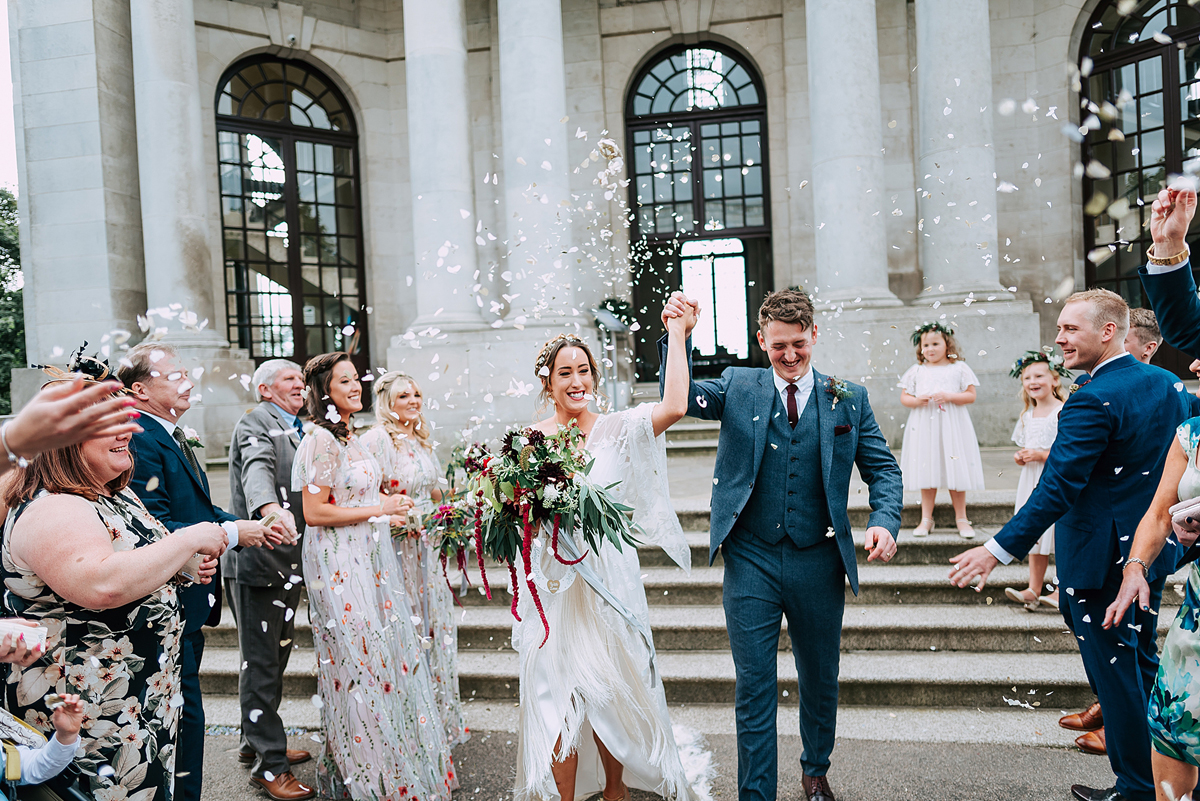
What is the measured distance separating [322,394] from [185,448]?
68 centimetres

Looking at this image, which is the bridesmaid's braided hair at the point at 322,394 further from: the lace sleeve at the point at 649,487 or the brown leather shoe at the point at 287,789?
the brown leather shoe at the point at 287,789

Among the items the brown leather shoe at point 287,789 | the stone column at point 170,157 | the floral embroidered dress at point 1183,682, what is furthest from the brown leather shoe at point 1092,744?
the stone column at point 170,157

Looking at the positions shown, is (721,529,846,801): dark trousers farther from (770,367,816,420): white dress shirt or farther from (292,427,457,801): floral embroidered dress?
(292,427,457,801): floral embroidered dress

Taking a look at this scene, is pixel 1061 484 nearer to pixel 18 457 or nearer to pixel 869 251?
pixel 18 457

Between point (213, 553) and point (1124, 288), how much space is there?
42.5 feet

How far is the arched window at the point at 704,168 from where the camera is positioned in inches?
517

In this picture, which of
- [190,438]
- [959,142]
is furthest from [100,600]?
Answer: [959,142]

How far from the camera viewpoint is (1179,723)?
2.43 metres

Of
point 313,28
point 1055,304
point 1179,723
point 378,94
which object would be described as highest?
point 313,28

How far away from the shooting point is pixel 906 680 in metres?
4.70

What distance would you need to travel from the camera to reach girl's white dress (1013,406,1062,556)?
209 inches

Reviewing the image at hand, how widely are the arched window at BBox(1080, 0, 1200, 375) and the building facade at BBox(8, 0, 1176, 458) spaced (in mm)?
42

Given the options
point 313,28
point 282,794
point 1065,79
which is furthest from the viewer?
point 313,28

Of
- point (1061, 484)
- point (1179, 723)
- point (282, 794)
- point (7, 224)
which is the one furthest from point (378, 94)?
point (7, 224)
